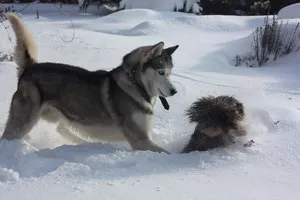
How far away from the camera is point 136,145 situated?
3453 mm

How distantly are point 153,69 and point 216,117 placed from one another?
0.68 m

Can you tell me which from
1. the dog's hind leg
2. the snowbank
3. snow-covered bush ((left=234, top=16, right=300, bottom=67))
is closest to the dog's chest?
the dog's hind leg

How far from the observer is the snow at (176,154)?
243 cm

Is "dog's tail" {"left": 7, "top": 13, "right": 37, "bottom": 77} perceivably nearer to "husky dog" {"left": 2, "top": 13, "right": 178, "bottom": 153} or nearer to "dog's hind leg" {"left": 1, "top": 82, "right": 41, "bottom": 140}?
"husky dog" {"left": 2, "top": 13, "right": 178, "bottom": 153}

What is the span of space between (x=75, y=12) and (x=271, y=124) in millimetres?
12145

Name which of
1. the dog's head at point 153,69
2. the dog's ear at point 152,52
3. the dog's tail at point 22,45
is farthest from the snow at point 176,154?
the dog's ear at point 152,52

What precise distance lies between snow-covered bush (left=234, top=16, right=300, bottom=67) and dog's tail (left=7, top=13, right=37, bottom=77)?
4277 mm

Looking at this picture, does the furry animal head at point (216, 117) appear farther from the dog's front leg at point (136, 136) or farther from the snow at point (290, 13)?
the snow at point (290, 13)

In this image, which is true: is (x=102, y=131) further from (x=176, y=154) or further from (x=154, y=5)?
(x=154, y=5)

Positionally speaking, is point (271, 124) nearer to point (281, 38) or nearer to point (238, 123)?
point (238, 123)

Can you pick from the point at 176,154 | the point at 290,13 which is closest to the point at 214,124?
the point at 176,154

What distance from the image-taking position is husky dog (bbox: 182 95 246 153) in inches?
127

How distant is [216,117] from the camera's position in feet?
10.9

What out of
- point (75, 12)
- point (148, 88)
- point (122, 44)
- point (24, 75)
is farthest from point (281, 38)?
point (75, 12)
